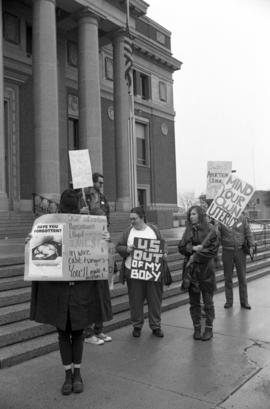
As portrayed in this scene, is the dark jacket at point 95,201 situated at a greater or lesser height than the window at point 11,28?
lesser

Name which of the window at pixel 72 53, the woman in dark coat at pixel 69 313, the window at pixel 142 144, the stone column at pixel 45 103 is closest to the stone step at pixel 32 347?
the woman in dark coat at pixel 69 313

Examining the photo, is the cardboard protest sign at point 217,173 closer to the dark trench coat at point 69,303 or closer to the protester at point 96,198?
the protester at point 96,198

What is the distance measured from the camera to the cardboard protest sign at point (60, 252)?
4.04 m

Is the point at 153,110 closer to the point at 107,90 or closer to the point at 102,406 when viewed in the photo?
the point at 107,90

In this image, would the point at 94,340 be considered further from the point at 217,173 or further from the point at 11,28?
the point at 11,28

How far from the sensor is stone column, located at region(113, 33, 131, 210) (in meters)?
23.4

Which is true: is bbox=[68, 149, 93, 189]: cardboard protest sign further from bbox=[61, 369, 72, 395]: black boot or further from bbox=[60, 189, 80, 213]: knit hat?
bbox=[61, 369, 72, 395]: black boot

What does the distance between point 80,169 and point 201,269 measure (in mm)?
3245

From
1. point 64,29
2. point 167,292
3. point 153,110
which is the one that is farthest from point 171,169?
point 167,292

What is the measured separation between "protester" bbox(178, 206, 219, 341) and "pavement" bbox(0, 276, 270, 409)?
293mm

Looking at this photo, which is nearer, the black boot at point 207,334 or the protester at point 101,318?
the protester at point 101,318

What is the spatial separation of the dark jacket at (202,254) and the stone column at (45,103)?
12851 mm

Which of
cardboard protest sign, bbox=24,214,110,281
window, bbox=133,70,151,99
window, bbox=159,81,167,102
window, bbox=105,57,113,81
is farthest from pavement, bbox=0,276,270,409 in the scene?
window, bbox=159,81,167,102

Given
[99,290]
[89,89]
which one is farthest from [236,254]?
[89,89]
